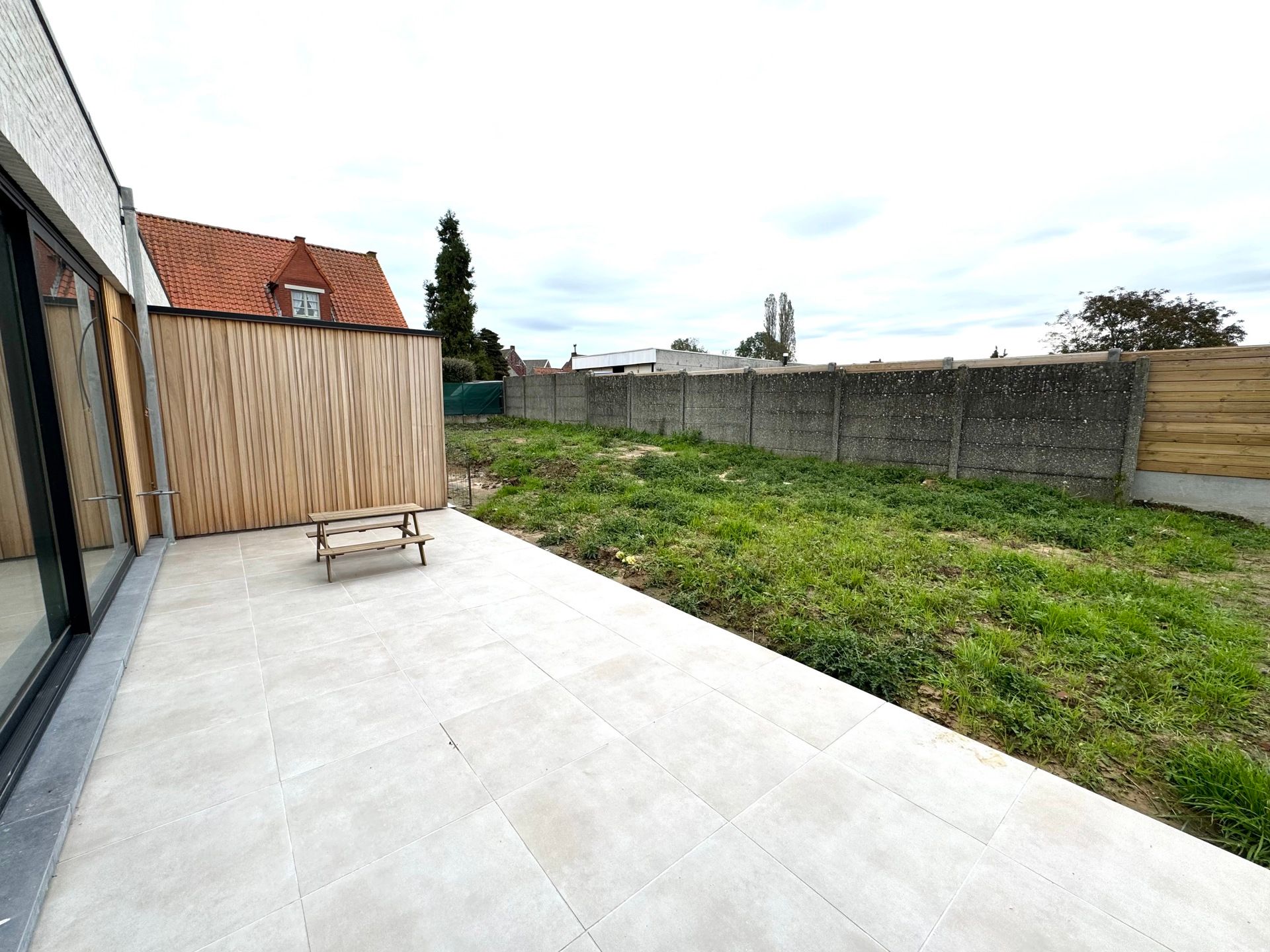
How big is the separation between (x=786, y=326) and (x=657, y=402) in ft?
99.9

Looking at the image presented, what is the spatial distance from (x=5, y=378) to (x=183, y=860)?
212 centimetres

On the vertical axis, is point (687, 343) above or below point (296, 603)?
above

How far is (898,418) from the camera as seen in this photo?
8.16 meters

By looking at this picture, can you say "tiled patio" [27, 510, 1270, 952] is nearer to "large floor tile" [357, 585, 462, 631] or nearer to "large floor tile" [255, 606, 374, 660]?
"large floor tile" [255, 606, 374, 660]

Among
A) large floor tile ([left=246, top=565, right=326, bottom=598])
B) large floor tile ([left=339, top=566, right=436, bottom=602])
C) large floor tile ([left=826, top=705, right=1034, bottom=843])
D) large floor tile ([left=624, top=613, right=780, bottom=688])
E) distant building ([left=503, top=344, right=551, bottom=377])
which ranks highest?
distant building ([left=503, top=344, right=551, bottom=377])

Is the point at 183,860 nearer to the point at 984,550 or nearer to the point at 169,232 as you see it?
the point at 984,550

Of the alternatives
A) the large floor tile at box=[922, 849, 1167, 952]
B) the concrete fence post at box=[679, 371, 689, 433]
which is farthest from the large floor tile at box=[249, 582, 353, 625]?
the concrete fence post at box=[679, 371, 689, 433]

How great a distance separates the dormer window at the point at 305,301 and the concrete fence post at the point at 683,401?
31.6 feet

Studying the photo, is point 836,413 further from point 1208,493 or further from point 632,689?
point 632,689

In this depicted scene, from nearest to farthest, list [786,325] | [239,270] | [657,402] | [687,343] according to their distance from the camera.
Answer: [239,270]
[657,402]
[786,325]
[687,343]

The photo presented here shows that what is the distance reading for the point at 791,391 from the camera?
9672 millimetres

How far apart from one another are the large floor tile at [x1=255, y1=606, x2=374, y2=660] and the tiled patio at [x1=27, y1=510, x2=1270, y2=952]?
0.05 m

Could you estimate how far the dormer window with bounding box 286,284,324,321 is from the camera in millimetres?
13148

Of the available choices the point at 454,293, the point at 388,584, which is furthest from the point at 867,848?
the point at 454,293
